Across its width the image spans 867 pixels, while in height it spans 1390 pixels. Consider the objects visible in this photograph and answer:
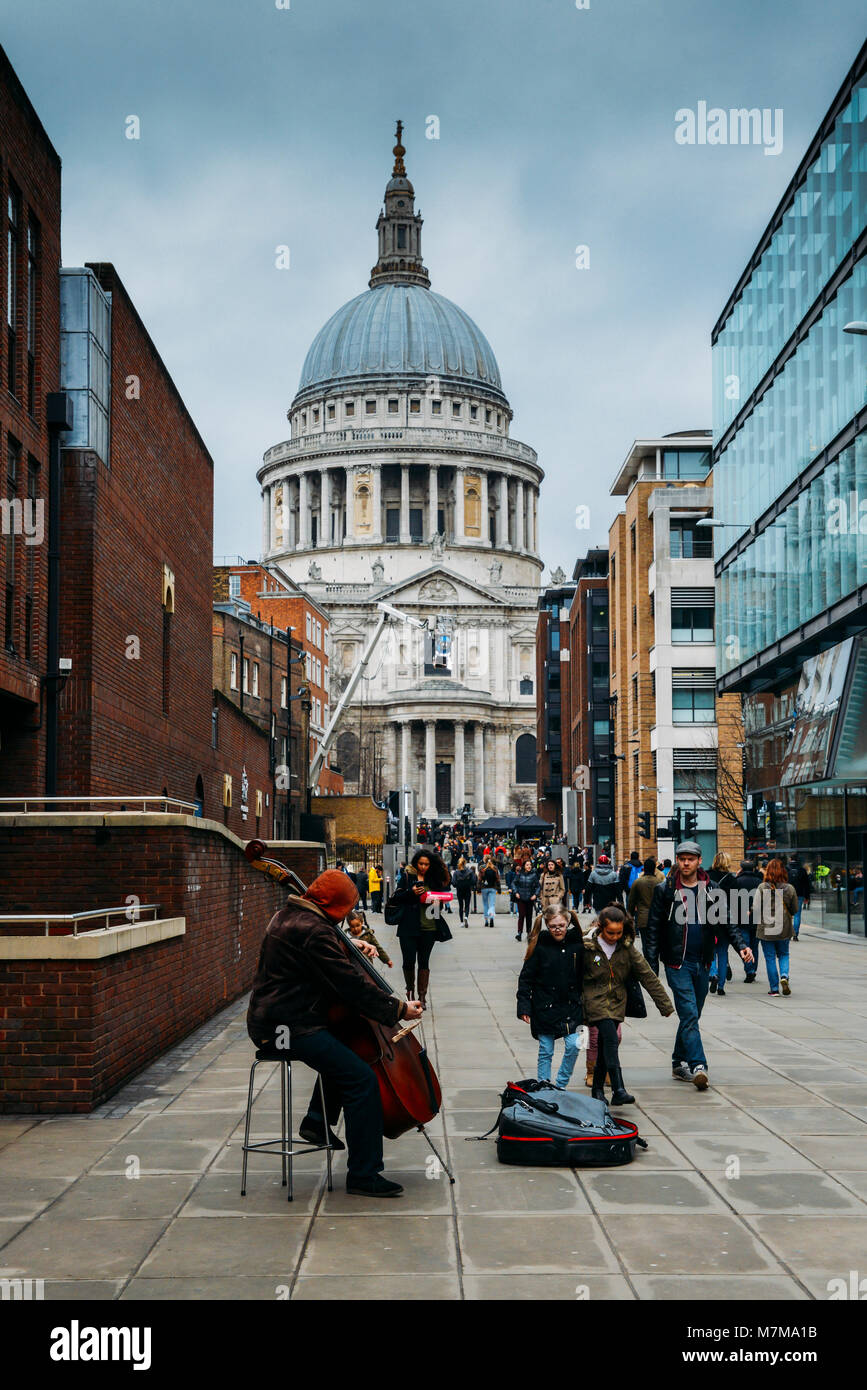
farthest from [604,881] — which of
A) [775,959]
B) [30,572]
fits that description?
[30,572]

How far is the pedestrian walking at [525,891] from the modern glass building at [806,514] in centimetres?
622

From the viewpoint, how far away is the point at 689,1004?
39.1 ft

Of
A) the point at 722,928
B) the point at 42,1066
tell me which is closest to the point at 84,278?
the point at 722,928

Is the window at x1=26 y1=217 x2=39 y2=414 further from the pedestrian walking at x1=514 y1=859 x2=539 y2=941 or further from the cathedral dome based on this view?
the cathedral dome

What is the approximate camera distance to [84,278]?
21172 mm

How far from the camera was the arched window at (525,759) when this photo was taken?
142 m

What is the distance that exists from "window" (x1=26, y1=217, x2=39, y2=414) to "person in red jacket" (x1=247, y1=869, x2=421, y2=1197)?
1349 centimetres

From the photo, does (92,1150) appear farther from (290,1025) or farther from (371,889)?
(371,889)

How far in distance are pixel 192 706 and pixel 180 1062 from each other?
1757cm

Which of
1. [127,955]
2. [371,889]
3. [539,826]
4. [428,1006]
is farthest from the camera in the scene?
[539,826]

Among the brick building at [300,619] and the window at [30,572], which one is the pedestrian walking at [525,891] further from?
the brick building at [300,619]

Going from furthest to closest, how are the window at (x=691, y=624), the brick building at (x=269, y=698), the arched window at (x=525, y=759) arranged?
the arched window at (x=525, y=759) → the window at (x=691, y=624) → the brick building at (x=269, y=698)

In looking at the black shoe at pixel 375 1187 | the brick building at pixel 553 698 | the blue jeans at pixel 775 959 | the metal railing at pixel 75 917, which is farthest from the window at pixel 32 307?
the brick building at pixel 553 698

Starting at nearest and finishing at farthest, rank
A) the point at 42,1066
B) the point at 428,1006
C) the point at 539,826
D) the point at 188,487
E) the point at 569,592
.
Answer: the point at 42,1066
the point at 428,1006
the point at 188,487
the point at 539,826
the point at 569,592
